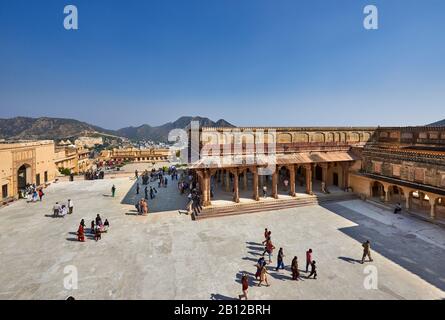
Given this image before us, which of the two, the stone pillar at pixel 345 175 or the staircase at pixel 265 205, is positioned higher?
the stone pillar at pixel 345 175

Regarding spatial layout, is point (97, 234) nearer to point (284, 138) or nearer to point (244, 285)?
point (244, 285)

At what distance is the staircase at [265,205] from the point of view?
20.6 metres

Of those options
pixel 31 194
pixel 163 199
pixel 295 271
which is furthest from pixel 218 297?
pixel 31 194

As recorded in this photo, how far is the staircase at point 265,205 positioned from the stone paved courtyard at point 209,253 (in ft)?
2.39

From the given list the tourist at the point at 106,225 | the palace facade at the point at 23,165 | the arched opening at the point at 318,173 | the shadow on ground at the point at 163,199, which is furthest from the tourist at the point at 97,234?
the arched opening at the point at 318,173

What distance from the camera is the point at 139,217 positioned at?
20406 millimetres

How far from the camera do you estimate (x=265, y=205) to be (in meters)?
22.2

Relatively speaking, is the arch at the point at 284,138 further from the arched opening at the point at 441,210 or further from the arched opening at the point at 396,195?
the arched opening at the point at 441,210

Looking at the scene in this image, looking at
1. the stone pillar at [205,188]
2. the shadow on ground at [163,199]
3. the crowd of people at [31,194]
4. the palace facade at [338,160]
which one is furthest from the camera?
the crowd of people at [31,194]

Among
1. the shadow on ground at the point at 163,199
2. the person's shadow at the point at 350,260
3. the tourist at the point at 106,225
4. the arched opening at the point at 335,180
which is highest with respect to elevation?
the arched opening at the point at 335,180

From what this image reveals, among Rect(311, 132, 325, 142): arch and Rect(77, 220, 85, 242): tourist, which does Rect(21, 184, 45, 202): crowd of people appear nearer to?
Rect(77, 220, 85, 242): tourist

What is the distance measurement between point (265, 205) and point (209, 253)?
9.16 meters

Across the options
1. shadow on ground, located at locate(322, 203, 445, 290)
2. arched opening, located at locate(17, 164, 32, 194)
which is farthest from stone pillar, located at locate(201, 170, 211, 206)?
arched opening, located at locate(17, 164, 32, 194)
